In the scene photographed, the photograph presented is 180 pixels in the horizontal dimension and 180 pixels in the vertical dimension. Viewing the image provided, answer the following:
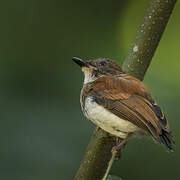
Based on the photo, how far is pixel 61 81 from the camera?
5.46 meters

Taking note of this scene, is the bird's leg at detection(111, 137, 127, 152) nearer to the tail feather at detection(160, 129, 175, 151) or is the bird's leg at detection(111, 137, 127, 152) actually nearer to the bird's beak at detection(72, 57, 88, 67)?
the tail feather at detection(160, 129, 175, 151)

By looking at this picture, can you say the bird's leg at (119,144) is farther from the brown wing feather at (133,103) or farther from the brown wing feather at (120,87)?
the brown wing feather at (120,87)

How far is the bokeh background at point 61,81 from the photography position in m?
4.97

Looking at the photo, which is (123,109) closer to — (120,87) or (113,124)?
(113,124)

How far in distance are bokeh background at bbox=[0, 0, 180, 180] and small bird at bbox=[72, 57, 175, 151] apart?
0.33 meters

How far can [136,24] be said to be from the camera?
20.2 feet

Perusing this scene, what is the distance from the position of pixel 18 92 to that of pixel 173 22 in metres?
1.51

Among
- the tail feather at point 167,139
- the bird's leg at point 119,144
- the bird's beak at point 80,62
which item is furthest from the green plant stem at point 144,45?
the bird's beak at point 80,62

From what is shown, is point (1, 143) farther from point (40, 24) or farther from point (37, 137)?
point (40, 24)

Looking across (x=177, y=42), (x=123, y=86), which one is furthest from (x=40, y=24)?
(x=123, y=86)

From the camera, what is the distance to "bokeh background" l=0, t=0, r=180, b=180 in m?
4.97

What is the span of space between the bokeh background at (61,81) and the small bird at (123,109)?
33 cm

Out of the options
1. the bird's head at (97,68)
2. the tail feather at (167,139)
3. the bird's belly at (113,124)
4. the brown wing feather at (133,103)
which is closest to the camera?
the tail feather at (167,139)

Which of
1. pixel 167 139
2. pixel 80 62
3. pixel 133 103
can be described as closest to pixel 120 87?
pixel 133 103
